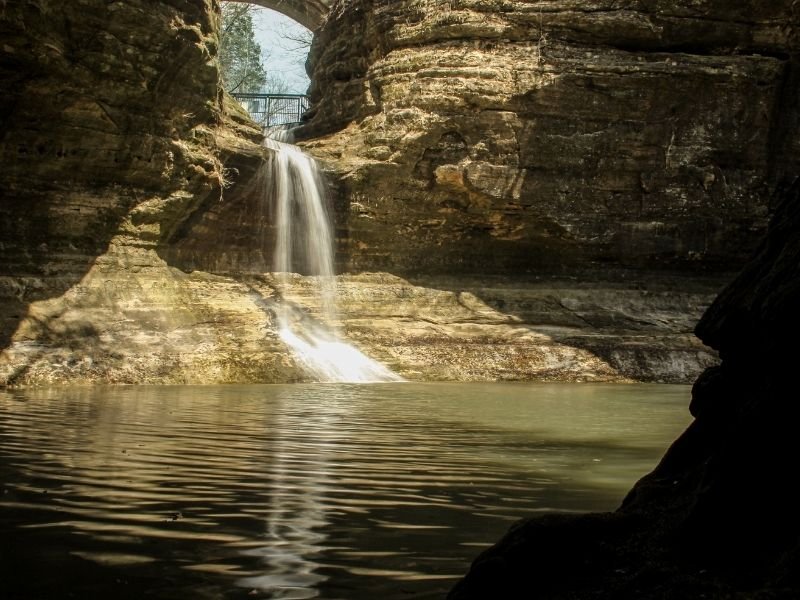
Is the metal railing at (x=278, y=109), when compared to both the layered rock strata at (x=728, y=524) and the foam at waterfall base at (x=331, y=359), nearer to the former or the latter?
the foam at waterfall base at (x=331, y=359)

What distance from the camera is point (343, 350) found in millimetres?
15898

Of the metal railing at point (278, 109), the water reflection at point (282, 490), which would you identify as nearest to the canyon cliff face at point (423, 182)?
the water reflection at point (282, 490)

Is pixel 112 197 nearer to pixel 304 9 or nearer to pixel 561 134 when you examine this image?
pixel 561 134

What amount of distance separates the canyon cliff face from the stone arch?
6294mm

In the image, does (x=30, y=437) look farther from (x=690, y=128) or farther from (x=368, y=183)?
(x=690, y=128)

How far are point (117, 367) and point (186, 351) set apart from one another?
1.19 metres

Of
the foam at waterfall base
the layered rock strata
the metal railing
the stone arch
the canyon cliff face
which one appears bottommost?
the foam at waterfall base

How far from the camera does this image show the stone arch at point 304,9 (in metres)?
28.0

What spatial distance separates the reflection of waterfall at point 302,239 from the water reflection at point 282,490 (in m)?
7.20

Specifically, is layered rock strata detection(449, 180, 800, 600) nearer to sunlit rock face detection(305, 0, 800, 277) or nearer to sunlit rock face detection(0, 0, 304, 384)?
sunlit rock face detection(0, 0, 304, 384)

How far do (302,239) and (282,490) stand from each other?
44.7 ft

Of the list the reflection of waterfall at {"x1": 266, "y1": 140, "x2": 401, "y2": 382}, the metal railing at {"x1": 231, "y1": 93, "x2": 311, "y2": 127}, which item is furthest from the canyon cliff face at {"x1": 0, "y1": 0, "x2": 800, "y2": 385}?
the metal railing at {"x1": 231, "y1": 93, "x2": 311, "y2": 127}

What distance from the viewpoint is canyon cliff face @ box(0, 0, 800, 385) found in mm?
14258

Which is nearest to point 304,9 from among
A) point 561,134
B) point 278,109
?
point 278,109
